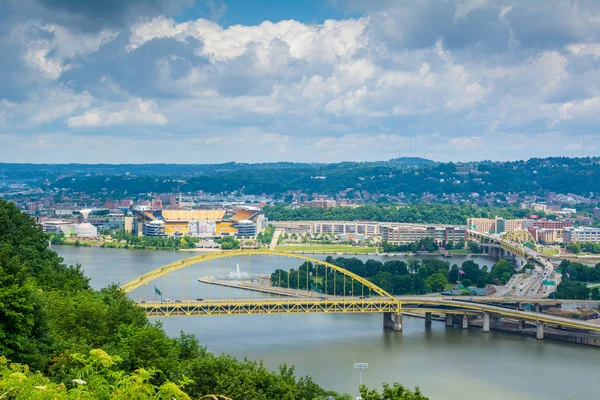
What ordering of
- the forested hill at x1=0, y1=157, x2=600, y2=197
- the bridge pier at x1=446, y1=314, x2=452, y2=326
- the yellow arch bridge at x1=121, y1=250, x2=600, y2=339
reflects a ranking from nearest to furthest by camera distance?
1. the yellow arch bridge at x1=121, y1=250, x2=600, y2=339
2. the bridge pier at x1=446, y1=314, x2=452, y2=326
3. the forested hill at x1=0, y1=157, x2=600, y2=197

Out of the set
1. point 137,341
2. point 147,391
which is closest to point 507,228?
point 137,341

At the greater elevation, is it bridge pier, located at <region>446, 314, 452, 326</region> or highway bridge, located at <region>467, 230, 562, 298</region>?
highway bridge, located at <region>467, 230, 562, 298</region>

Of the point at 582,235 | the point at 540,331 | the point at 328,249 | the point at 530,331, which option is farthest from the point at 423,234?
the point at 540,331

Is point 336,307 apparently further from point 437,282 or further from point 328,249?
point 328,249

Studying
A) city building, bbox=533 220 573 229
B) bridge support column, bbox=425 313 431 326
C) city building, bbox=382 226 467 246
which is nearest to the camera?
bridge support column, bbox=425 313 431 326

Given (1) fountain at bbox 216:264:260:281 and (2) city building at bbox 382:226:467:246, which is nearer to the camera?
(1) fountain at bbox 216:264:260:281

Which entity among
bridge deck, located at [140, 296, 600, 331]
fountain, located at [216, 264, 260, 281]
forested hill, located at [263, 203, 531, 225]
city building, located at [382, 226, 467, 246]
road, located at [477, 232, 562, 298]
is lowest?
road, located at [477, 232, 562, 298]

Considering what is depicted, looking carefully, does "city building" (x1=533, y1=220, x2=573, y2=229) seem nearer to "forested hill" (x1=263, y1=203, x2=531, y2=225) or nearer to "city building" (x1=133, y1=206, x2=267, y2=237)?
"forested hill" (x1=263, y1=203, x2=531, y2=225)

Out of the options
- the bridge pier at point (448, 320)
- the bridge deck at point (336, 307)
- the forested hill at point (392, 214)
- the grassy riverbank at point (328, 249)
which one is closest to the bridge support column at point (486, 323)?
the bridge deck at point (336, 307)

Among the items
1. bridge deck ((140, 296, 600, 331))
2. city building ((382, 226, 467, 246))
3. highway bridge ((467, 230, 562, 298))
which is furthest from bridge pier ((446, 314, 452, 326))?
city building ((382, 226, 467, 246))
